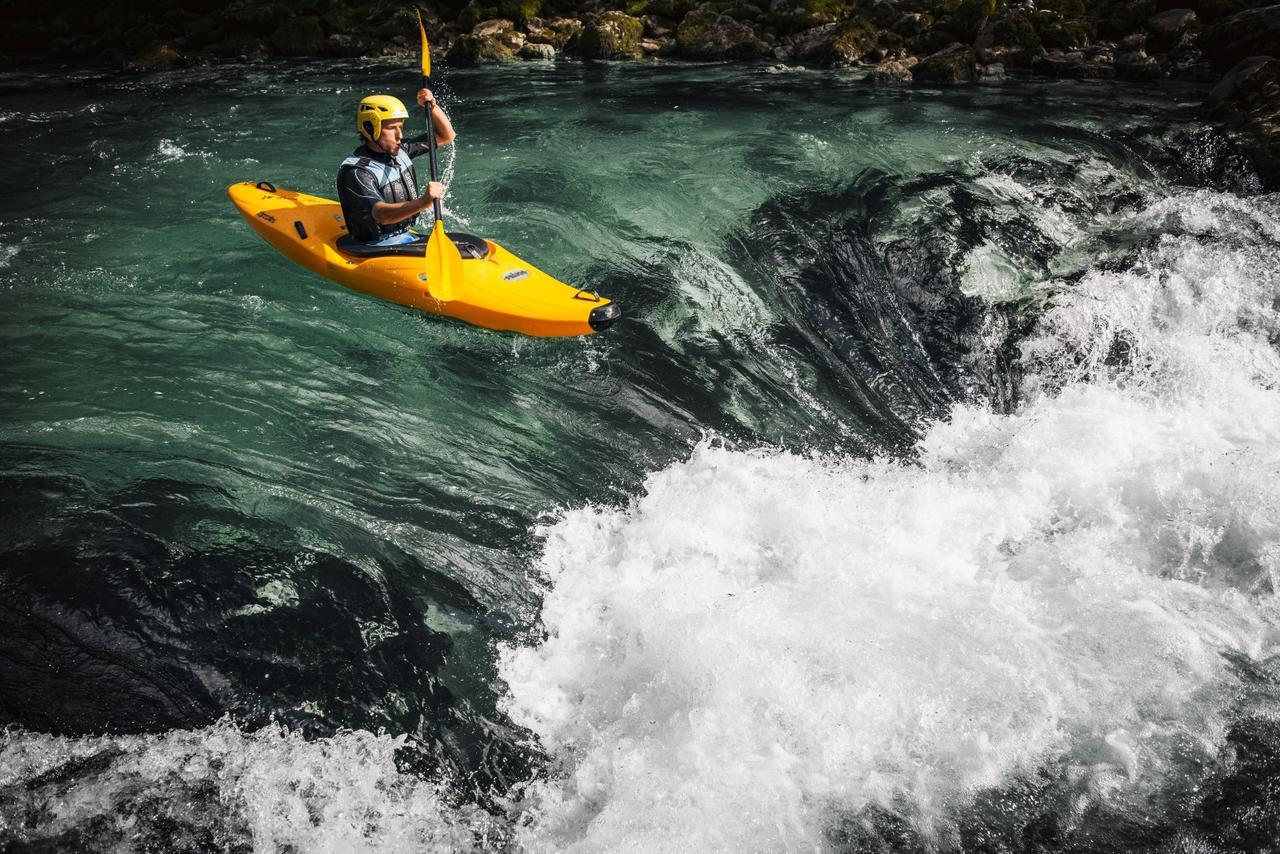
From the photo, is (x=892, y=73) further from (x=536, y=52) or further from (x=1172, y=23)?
(x=536, y=52)

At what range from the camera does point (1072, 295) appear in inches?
241

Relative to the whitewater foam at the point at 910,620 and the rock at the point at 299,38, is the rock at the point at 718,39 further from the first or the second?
the whitewater foam at the point at 910,620

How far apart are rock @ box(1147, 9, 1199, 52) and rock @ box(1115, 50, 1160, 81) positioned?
1.29 ft

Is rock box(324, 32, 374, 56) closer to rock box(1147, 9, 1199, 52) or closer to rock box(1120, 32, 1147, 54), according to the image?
rock box(1120, 32, 1147, 54)

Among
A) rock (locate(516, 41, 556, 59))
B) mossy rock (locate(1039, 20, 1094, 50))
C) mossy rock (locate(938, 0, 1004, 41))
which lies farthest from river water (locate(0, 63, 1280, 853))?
rock (locate(516, 41, 556, 59))

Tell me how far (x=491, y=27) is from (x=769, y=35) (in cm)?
484

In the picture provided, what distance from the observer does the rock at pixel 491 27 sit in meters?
13.7

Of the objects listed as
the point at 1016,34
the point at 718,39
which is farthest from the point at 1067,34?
the point at 718,39

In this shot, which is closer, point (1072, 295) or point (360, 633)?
point (360, 633)

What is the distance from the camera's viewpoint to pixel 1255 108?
8430mm

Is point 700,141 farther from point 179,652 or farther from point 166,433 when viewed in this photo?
point 179,652

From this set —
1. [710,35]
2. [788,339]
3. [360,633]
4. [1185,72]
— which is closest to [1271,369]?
[788,339]

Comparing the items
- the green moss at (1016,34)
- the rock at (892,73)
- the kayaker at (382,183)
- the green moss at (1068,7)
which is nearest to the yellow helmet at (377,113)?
the kayaker at (382,183)

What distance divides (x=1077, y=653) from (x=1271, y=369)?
11.4 ft
